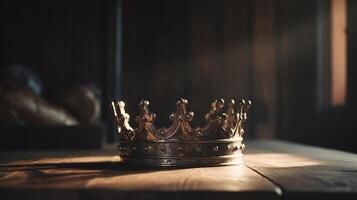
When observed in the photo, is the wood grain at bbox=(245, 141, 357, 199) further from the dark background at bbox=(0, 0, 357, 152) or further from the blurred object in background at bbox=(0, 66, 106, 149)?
the dark background at bbox=(0, 0, 357, 152)

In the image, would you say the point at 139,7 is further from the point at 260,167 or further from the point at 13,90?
the point at 260,167

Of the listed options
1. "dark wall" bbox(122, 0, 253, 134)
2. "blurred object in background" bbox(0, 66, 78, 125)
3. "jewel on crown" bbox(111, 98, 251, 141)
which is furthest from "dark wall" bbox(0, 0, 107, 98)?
"jewel on crown" bbox(111, 98, 251, 141)

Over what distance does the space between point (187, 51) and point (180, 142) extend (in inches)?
83.8

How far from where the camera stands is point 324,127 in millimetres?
3244

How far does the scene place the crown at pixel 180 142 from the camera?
1497mm

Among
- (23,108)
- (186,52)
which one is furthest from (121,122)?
(186,52)

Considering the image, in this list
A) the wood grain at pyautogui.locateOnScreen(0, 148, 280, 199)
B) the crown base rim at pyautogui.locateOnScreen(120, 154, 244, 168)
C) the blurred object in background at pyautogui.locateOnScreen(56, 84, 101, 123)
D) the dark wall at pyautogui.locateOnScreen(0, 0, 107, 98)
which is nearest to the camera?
the wood grain at pyautogui.locateOnScreen(0, 148, 280, 199)

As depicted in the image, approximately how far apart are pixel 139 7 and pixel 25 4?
71 cm

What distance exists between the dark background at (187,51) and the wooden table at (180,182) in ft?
6.90

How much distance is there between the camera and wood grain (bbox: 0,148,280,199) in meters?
0.98

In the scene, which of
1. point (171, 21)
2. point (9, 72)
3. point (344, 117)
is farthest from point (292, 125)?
point (9, 72)

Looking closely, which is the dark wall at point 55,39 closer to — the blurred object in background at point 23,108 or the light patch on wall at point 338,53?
the blurred object in background at point 23,108

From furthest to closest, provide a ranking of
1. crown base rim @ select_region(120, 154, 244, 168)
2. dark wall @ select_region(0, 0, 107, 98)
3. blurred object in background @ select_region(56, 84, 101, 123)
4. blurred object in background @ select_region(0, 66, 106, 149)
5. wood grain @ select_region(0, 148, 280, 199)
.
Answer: dark wall @ select_region(0, 0, 107, 98) < blurred object in background @ select_region(56, 84, 101, 123) < blurred object in background @ select_region(0, 66, 106, 149) < crown base rim @ select_region(120, 154, 244, 168) < wood grain @ select_region(0, 148, 280, 199)

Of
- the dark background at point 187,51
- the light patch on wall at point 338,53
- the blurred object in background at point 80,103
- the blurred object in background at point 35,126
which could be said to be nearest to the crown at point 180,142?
the blurred object in background at point 35,126
